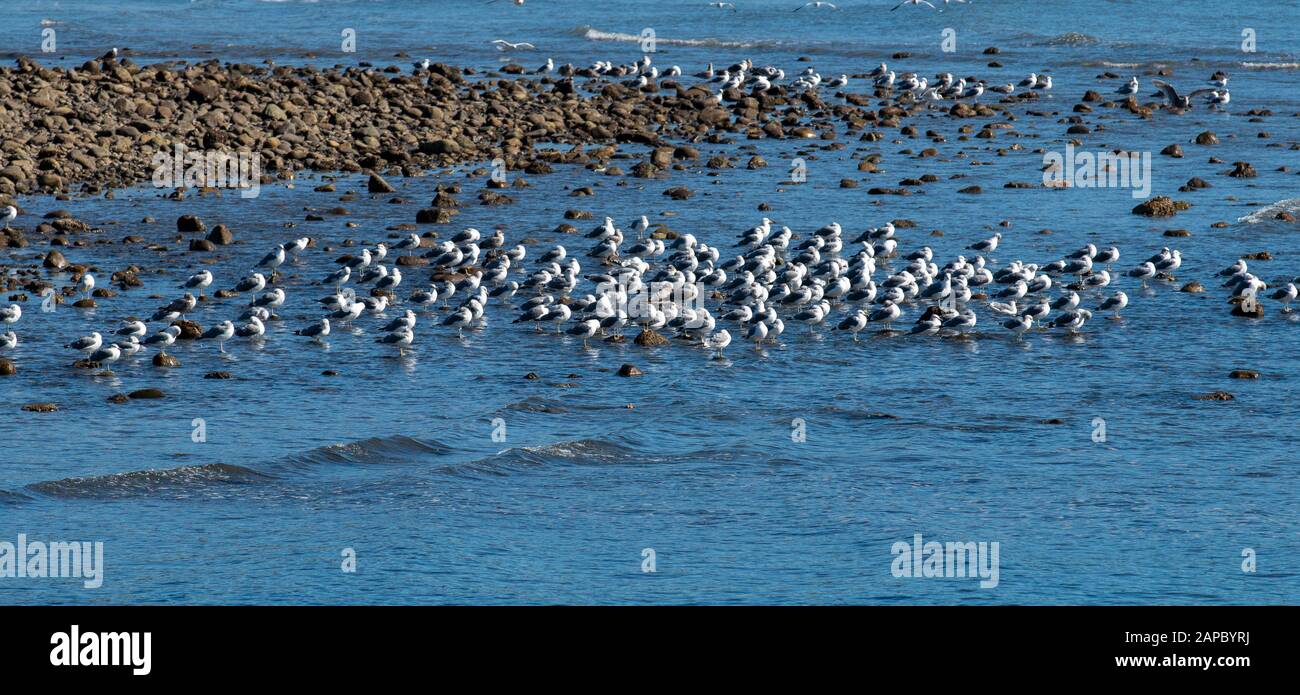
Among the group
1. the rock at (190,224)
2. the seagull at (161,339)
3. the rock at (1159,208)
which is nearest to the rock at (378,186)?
the rock at (190,224)

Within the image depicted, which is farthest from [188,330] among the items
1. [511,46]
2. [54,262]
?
[511,46]

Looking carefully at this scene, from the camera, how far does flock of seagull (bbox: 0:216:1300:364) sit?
82.9ft

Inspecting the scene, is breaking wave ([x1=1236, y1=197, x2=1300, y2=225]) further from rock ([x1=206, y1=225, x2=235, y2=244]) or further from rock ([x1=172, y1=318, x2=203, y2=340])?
rock ([x1=172, y1=318, x2=203, y2=340])

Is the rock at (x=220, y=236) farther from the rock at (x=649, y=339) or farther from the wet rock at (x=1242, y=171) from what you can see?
the wet rock at (x=1242, y=171)

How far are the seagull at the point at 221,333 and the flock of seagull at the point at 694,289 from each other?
0.09ft

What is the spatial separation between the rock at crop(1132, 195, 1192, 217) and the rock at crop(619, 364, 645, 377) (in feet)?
50.6

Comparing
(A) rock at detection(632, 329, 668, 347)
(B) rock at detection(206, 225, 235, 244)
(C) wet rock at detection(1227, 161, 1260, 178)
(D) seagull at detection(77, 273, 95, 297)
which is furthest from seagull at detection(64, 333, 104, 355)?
(C) wet rock at detection(1227, 161, 1260, 178)

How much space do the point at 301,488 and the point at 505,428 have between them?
3111 millimetres

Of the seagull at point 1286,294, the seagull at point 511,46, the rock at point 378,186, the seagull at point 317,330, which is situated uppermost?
the seagull at point 511,46

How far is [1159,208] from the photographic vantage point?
34562 millimetres

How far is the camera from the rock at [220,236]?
31609 millimetres

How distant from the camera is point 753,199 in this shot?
121ft
